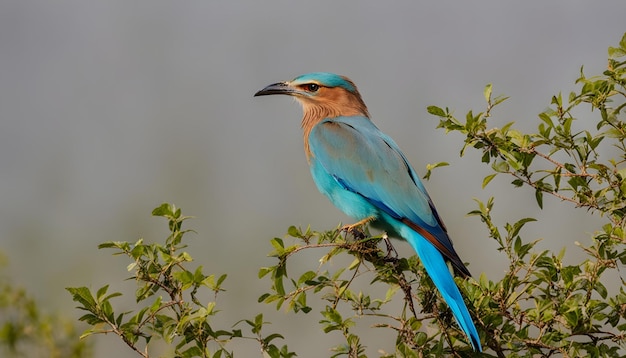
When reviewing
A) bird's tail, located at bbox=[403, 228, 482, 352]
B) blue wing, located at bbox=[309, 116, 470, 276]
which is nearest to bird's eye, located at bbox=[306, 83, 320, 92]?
blue wing, located at bbox=[309, 116, 470, 276]

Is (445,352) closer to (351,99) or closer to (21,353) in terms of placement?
(21,353)

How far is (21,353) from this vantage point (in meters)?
4.55

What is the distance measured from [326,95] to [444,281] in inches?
99.7

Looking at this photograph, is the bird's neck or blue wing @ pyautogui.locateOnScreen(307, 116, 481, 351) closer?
blue wing @ pyautogui.locateOnScreen(307, 116, 481, 351)

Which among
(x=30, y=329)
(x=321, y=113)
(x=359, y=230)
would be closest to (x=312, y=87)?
(x=321, y=113)

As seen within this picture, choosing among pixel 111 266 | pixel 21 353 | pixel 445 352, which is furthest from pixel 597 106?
pixel 111 266

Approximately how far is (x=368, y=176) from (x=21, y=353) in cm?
227

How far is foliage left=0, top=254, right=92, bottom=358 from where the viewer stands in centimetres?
454

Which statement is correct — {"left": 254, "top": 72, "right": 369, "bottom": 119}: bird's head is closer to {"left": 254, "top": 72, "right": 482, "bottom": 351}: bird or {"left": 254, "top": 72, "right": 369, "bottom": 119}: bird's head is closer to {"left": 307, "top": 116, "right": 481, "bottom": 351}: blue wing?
{"left": 254, "top": 72, "right": 482, "bottom": 351}: bird

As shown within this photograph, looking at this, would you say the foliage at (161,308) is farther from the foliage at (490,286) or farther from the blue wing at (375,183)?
the blue wing at (375,183)

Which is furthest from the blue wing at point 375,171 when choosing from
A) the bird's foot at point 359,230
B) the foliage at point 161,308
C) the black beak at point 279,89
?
the foliage at point 161,308

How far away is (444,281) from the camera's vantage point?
4.12 metres

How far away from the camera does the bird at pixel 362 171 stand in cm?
477

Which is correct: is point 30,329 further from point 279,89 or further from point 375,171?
point 279,89
